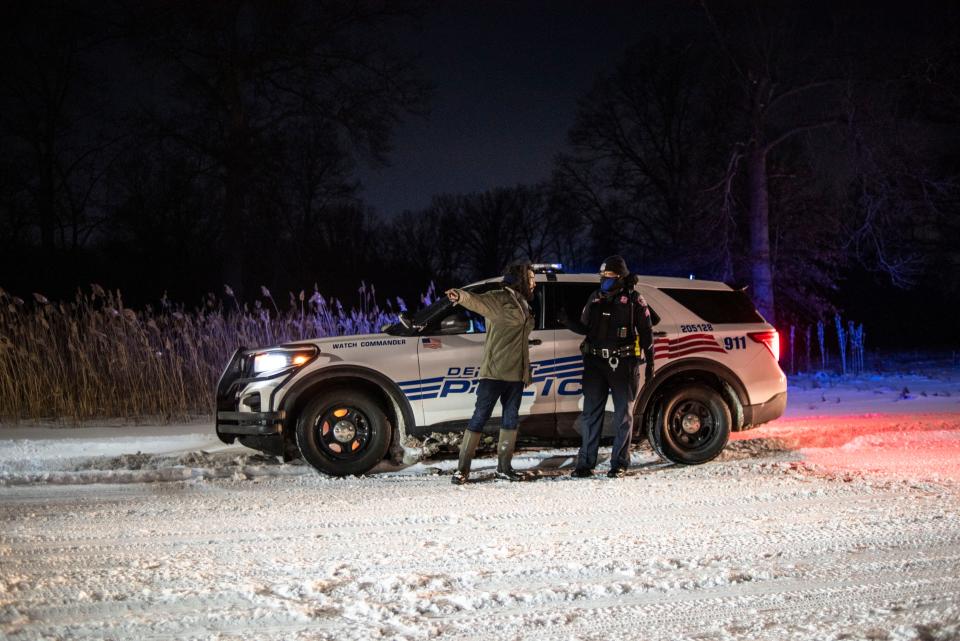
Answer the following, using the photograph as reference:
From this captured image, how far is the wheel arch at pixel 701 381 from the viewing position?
862 centimetres

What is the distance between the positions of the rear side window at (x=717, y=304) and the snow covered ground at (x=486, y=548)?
137 centimetres

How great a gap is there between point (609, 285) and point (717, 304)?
1.44 metres

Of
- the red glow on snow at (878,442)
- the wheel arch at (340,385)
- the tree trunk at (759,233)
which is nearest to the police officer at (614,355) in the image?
the wheel arch at (340,385)

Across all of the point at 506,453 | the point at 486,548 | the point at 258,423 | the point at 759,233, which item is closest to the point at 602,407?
the point at 506,453

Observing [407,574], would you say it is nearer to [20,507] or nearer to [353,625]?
[353,625]

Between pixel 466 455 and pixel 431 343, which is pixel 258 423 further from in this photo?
pixel 466 455

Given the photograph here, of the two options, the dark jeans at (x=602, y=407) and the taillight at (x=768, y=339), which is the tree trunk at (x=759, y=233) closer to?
the taillight at (x=768, y=339)

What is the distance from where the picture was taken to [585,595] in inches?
188

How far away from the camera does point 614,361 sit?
8.02 meters

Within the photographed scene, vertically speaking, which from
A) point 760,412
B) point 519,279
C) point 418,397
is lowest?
point 760,412

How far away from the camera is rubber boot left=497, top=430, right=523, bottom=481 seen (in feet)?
26.4

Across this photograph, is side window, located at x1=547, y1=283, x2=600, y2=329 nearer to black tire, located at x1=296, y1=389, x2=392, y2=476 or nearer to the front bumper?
black tire, located at x1=296, y1=389, x2=392, y2=476

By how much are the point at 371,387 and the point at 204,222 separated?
1172 inches

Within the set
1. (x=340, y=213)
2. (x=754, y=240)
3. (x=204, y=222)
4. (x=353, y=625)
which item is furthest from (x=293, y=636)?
(x=340, y=213)
